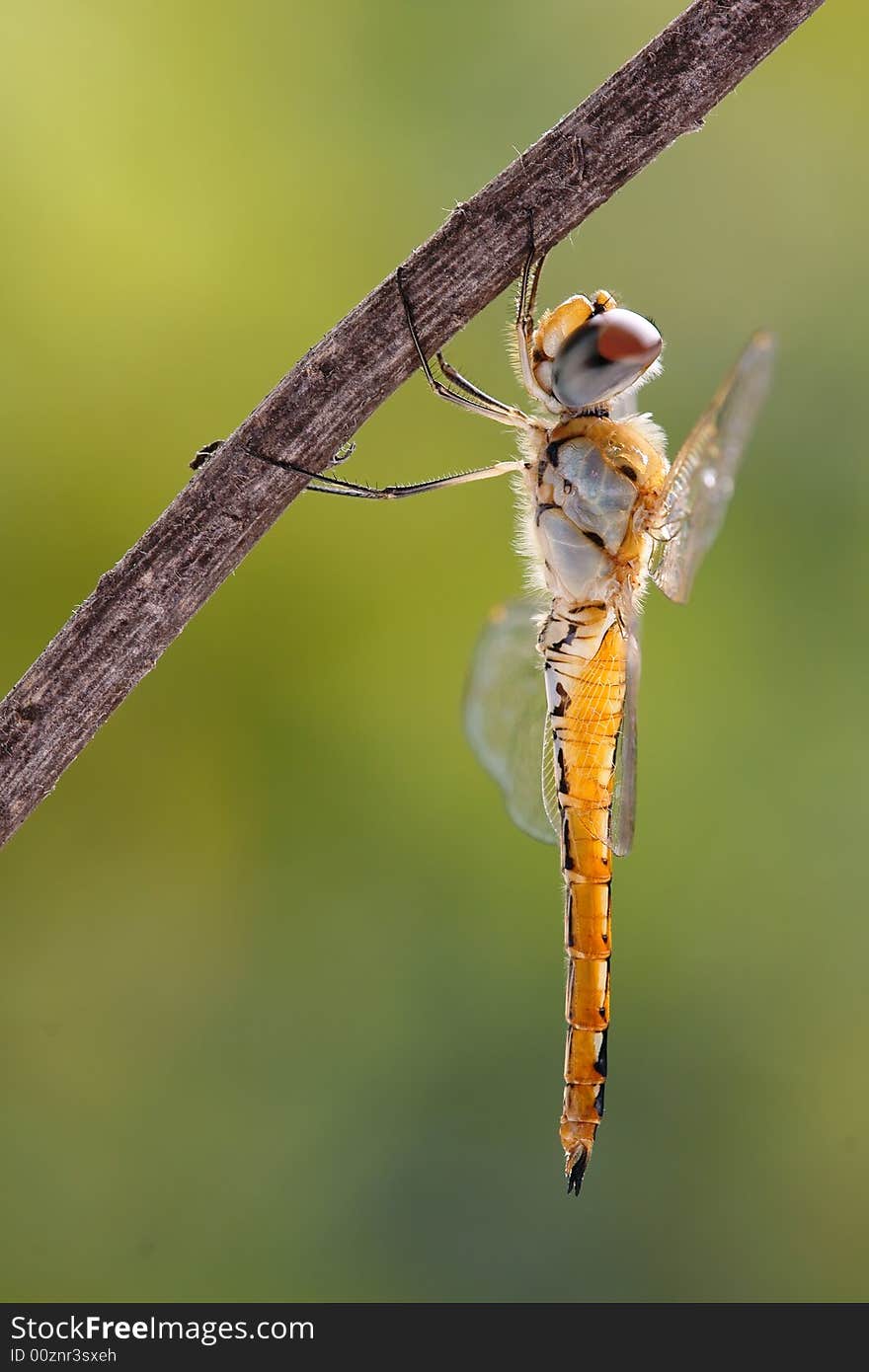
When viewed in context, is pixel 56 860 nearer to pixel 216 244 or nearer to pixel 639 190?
pixel 216 244

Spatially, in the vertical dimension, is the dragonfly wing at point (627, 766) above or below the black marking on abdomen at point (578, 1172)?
above

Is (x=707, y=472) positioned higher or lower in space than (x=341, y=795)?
higher

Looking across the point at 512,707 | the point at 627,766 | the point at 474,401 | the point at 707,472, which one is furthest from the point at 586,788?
the point at 474,401

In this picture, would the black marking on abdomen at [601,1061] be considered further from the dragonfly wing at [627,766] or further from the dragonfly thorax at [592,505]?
the dragonfly thorax at [592,505]

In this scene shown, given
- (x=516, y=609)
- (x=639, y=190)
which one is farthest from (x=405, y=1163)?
(x=639, y=190)

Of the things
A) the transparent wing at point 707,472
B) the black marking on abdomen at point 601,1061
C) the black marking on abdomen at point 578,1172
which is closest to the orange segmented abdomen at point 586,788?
the black marking on abdomen at point 601,1061

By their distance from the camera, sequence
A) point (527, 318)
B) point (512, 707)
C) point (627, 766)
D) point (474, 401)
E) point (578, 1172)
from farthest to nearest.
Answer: point (512, 707), point (627, 766), point (578, 1172), point (474, 401), point (527, 318)

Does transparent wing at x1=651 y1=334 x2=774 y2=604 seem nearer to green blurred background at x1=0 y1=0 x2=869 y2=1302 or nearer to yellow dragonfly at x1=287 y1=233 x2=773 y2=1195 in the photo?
yellow dragonfly at x1=287 y1=233 x2=773 y2=1195

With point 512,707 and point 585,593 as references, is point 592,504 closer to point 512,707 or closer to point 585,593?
point 585,593
